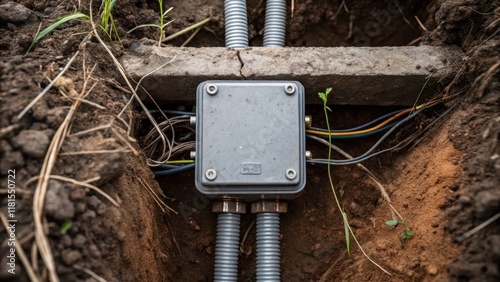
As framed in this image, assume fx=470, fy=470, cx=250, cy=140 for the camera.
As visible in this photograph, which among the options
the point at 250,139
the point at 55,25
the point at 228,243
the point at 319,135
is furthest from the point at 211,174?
the point at 55,25

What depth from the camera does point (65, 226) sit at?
1.36m

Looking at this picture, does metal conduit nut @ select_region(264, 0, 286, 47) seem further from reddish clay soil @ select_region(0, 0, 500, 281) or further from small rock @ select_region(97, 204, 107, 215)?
small rock @ select_region(97, 204, 107, 215)

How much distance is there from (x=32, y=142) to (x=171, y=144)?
633 millimetres

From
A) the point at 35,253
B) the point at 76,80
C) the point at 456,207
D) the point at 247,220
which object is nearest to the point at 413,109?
the point at 456,207

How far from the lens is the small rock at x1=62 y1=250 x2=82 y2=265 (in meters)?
1.34

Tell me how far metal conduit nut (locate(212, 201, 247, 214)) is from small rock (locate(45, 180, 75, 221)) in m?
0.62

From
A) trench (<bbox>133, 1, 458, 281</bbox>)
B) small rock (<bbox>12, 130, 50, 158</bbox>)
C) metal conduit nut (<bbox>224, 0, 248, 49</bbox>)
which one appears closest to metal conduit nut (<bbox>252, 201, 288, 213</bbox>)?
trench (<bbox>133, 1, 458, 281</bbox>)

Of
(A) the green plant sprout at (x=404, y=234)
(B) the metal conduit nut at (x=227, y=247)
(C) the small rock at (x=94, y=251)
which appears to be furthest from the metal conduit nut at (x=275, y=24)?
(C) the small rock at (x=94, y=251)

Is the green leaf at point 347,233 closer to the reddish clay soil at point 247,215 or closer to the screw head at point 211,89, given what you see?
the reddish clay soil at point 247,215

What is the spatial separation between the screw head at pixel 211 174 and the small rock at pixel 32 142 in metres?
0.55

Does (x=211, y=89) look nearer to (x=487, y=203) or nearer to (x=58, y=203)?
(x=58, y=203)

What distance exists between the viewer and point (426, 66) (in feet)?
6.07

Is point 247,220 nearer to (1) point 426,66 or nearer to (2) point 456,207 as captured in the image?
(2) point 456,207

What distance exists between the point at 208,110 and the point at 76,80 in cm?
48
